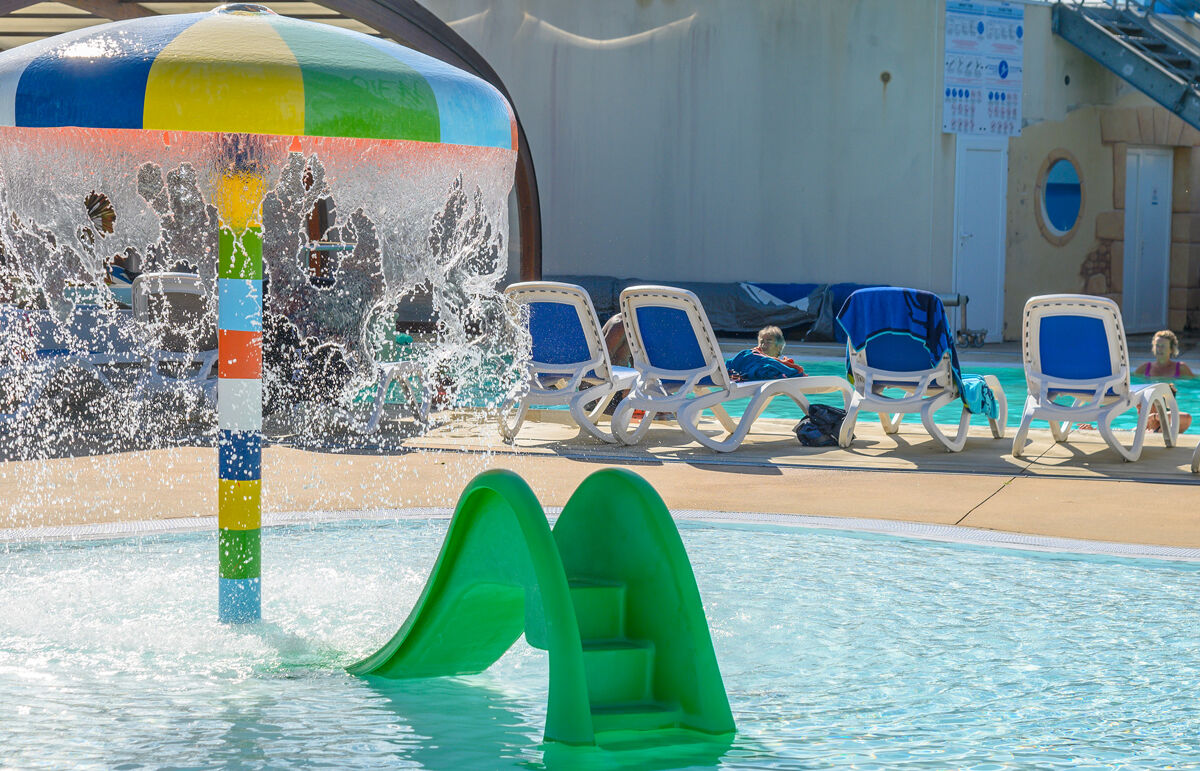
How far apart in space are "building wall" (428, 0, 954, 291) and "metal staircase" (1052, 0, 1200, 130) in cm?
213

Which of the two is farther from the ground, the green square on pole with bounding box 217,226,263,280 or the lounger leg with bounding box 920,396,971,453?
the green square on pole with bounding box 217,226,263,280

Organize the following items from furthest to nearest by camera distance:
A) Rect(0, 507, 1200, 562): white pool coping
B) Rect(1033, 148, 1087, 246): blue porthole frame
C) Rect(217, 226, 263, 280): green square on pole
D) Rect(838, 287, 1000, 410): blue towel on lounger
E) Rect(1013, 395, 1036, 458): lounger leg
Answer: Rect(1033, 148, 1087, 246): blue porthole frame
Rect(838, 287, 1000, 410): blue towel on lounger
Rect(1013, 395, 1036, 458): lounger leg
Rect(0, 507, 1200, 562): white pool coping
Rect(217, 226, 263, 280): green square on pole

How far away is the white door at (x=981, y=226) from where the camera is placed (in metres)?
16.9

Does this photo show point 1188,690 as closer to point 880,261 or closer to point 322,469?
point 322,469

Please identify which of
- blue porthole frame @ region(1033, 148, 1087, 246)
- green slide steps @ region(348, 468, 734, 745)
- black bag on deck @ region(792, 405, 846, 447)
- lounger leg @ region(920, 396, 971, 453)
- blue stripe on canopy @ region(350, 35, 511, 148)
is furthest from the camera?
blue porthole frame @ region(1033, 148, 1087, 246)

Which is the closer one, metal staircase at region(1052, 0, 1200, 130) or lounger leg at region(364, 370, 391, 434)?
lounger leg at region(364, 370, 391, 434)

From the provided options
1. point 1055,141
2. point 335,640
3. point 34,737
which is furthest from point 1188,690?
point 1055,141

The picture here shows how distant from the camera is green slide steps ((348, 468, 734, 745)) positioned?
135 inches

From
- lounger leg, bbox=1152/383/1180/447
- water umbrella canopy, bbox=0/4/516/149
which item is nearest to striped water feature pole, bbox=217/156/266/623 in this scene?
water umbrella canopy, bbox=0/4/516/149

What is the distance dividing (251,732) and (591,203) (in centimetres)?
1553

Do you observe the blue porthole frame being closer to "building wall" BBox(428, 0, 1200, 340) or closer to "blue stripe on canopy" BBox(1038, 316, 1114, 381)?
"building wall" BBox(428, 0, 1200, 340)

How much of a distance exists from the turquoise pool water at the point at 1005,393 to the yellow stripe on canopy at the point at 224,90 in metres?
7.29

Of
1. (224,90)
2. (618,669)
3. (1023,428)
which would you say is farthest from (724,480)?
(224,90)

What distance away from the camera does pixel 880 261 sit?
17281mm
